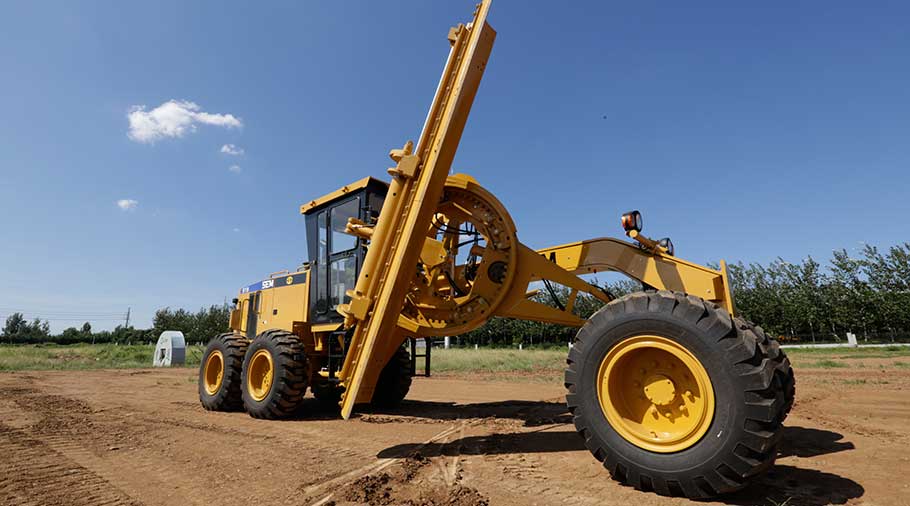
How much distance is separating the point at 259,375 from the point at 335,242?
273cm

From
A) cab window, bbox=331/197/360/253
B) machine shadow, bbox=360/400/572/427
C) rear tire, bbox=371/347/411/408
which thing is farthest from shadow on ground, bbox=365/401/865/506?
cab window, bbox=331/197/360/253

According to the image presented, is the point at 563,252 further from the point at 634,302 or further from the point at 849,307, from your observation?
the point at 849,307

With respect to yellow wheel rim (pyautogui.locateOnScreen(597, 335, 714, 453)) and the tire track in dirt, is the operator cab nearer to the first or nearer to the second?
the tire track in dirt

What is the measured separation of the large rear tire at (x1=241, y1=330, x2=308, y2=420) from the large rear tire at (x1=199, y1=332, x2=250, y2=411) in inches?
23.6

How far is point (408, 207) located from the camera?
567 centimetres

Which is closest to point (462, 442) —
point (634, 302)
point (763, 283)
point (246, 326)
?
point (634, 302)

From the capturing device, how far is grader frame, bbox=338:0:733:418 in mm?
5391

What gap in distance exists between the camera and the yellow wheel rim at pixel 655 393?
139 inches

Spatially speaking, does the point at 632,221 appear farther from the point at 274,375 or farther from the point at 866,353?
the point at 866,353

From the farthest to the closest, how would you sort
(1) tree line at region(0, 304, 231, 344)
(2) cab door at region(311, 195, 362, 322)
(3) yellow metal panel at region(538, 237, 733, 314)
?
(1) tree line at region(0, 304, 231, 344)
(2) cab door at region(311, 195, 362, 322)
(3) yellow metal panel at region(538, 237, 733, 314)

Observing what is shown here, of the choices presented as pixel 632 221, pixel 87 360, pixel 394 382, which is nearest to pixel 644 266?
pixel 632 221

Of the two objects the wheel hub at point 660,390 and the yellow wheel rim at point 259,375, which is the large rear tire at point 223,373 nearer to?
the yellow wheel rim at point 259,375

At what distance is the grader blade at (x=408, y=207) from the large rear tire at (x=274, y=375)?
206cm

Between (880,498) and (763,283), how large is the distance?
5672 cm
